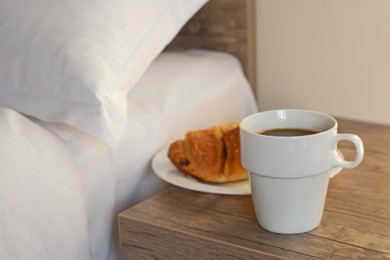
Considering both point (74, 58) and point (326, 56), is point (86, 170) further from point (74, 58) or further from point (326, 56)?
point (326, 56)

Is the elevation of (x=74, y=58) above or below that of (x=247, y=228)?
above

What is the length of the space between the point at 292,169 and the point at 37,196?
28 cm

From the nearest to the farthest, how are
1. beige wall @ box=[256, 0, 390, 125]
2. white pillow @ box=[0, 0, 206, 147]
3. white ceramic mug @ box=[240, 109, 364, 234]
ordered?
white ceramic mug @ box=[240, 109, 364, 234] < white pillow @ box=[0, 0, 206, 147] < beige wall @ box=[256, 0, 390, 125]

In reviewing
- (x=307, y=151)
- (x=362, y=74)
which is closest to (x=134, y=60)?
(x=307, y=151)

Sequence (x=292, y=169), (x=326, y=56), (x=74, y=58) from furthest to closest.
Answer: (x=326, y=56) → (x=74, y=58) → (x=292, y=169)

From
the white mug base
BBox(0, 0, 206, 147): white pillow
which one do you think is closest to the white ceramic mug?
the white mug base

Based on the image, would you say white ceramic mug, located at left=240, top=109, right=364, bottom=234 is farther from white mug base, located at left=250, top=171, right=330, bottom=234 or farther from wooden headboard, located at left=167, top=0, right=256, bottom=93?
wooden headboard, located at left=167, top=0, right=256, bottom=93

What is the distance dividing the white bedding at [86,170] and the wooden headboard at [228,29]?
0.45 ft

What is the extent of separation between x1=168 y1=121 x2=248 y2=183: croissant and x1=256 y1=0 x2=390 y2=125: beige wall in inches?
13.1

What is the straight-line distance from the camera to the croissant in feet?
2.49

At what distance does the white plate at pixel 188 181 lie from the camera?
0.74 metres

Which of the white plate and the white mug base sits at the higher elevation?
the white mug base

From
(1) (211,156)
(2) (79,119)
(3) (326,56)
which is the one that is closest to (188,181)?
(1) (211,156)

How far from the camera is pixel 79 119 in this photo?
73 centimetres
